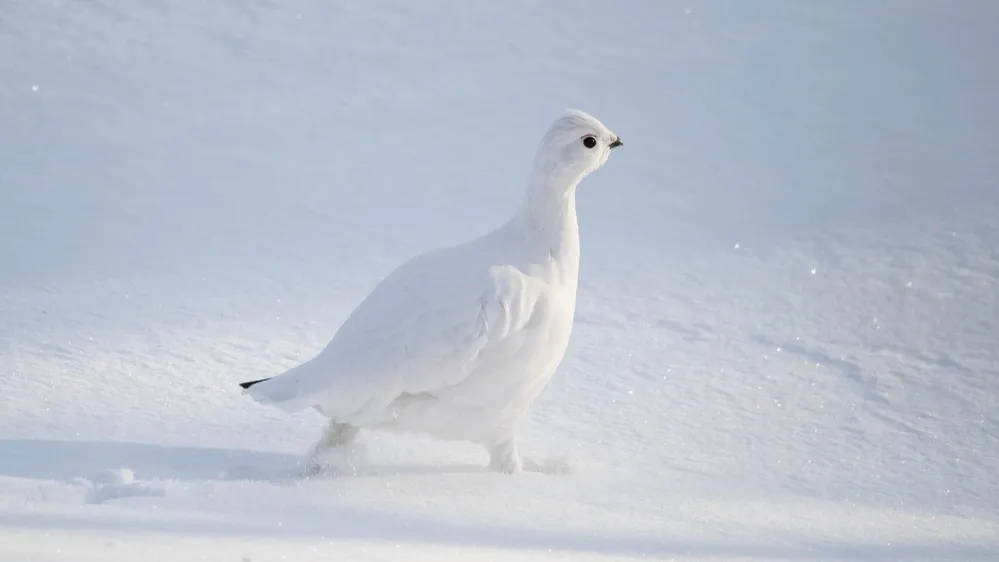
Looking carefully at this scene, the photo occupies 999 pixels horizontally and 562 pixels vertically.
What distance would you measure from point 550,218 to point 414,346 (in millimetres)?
571

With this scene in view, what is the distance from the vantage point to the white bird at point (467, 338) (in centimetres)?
312

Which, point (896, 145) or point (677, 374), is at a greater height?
point (896, 145)

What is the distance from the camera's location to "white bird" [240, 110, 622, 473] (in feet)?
10.2

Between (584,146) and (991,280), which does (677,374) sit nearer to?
(584,146)

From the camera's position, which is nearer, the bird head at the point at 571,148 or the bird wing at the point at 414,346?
the bird wing at the point at 414,346

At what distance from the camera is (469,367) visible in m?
3.14

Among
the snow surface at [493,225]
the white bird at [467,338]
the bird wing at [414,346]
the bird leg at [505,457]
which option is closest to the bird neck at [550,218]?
the white bird at [467,338]

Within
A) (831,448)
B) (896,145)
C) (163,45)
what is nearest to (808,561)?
(831,448)

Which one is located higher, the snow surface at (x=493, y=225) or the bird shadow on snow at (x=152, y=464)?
the snow surface at (x=493, y=225)

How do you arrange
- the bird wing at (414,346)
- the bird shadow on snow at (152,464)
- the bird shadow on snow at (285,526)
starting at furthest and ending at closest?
the bird wing at (414,346), the bird shadow on snow at (152,464), the bird shadow on snow at (285,526)

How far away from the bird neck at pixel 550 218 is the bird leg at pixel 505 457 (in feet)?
1.70

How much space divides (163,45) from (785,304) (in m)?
4.43

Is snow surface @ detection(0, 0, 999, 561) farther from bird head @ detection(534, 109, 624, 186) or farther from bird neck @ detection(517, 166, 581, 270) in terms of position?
bird head @ detection(534, 109, 624, 186)

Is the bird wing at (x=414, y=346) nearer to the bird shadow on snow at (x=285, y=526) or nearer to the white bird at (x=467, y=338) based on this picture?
the white bird at (x=467, y=338)
